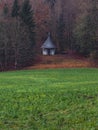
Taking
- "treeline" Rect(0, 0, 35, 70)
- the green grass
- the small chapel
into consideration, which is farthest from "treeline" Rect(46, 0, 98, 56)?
the green grass

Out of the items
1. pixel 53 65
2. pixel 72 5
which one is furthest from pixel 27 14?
pixel 72 5

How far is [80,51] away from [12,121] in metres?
57.2

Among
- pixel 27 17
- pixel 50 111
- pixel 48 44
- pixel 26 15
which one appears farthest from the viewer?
pixel 48 44

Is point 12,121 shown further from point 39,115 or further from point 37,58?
point 37,58

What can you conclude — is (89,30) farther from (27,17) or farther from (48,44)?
(48,44)

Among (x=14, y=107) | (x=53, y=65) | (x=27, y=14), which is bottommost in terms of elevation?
(x=53, y=65)

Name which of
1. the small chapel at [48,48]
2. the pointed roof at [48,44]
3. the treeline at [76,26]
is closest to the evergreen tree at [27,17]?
the pointed roof at [48,44]

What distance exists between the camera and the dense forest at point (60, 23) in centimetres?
6144

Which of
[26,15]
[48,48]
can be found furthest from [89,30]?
[48,48]

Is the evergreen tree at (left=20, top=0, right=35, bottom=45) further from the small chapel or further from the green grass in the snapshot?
the green grass

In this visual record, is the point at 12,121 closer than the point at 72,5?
Yes

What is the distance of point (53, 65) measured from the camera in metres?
61.5

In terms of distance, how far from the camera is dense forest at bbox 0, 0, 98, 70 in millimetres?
61438

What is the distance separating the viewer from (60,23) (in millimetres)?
75875
